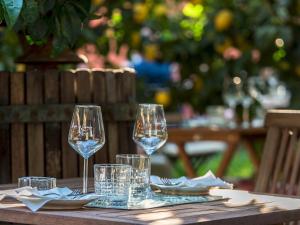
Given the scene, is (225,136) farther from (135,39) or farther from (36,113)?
(36,113)

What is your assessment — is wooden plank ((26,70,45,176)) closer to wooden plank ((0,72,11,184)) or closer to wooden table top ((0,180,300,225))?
wooden plank ((0,72,11,184))

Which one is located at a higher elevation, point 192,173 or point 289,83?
point 289,83

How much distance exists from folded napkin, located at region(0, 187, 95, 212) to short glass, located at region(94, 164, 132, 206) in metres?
0.10

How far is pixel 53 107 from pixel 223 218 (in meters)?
1.76

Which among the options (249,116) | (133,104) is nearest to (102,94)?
(133,104)

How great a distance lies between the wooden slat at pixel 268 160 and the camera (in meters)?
4.22

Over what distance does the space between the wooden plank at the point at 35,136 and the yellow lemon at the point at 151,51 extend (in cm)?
371

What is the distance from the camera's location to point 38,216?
303 centimetres

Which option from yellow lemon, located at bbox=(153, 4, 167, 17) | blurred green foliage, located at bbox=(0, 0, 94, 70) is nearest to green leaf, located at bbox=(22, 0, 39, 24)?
blurred green foliage, located at bbox=(0, 0, 94, 70)

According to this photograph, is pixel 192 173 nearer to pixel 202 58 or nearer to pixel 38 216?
pixel 202 58

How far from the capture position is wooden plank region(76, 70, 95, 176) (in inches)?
184

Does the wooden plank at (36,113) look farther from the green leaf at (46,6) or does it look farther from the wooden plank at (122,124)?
the green leaf at (46,6)

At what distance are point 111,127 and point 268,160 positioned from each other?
87cm

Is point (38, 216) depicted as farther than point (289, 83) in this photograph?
No
